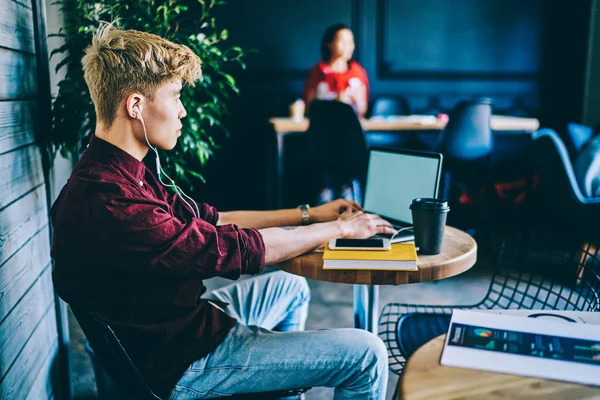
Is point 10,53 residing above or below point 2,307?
above

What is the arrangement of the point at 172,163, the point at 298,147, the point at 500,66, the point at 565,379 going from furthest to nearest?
the point at 500,66 < the point at 298,147 < the point at 172,163 < the point at 565,379

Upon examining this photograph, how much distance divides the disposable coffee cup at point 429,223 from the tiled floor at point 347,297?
50.7 inches

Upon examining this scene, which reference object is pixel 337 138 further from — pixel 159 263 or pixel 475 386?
pixel 475 386

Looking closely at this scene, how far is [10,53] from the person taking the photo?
151 cm

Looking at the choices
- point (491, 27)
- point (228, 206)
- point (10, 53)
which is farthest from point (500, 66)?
point (10, 53)

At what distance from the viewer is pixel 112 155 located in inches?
50.5

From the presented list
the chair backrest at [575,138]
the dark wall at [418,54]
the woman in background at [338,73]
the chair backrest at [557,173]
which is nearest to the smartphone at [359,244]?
the chair backrest at [557,173]

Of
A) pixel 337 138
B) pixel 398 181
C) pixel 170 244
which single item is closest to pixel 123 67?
pixel 170 244

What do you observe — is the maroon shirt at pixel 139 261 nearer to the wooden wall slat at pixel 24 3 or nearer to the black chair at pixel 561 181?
the wooden wall slat at pixel 24 3

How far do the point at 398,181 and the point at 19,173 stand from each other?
3.60ft

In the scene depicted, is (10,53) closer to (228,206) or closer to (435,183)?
(435,183)

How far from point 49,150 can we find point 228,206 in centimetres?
322

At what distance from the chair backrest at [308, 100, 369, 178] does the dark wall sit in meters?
1.38

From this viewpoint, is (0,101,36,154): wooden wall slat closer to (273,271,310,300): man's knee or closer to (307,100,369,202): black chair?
(273,271,310,300): man's knee
